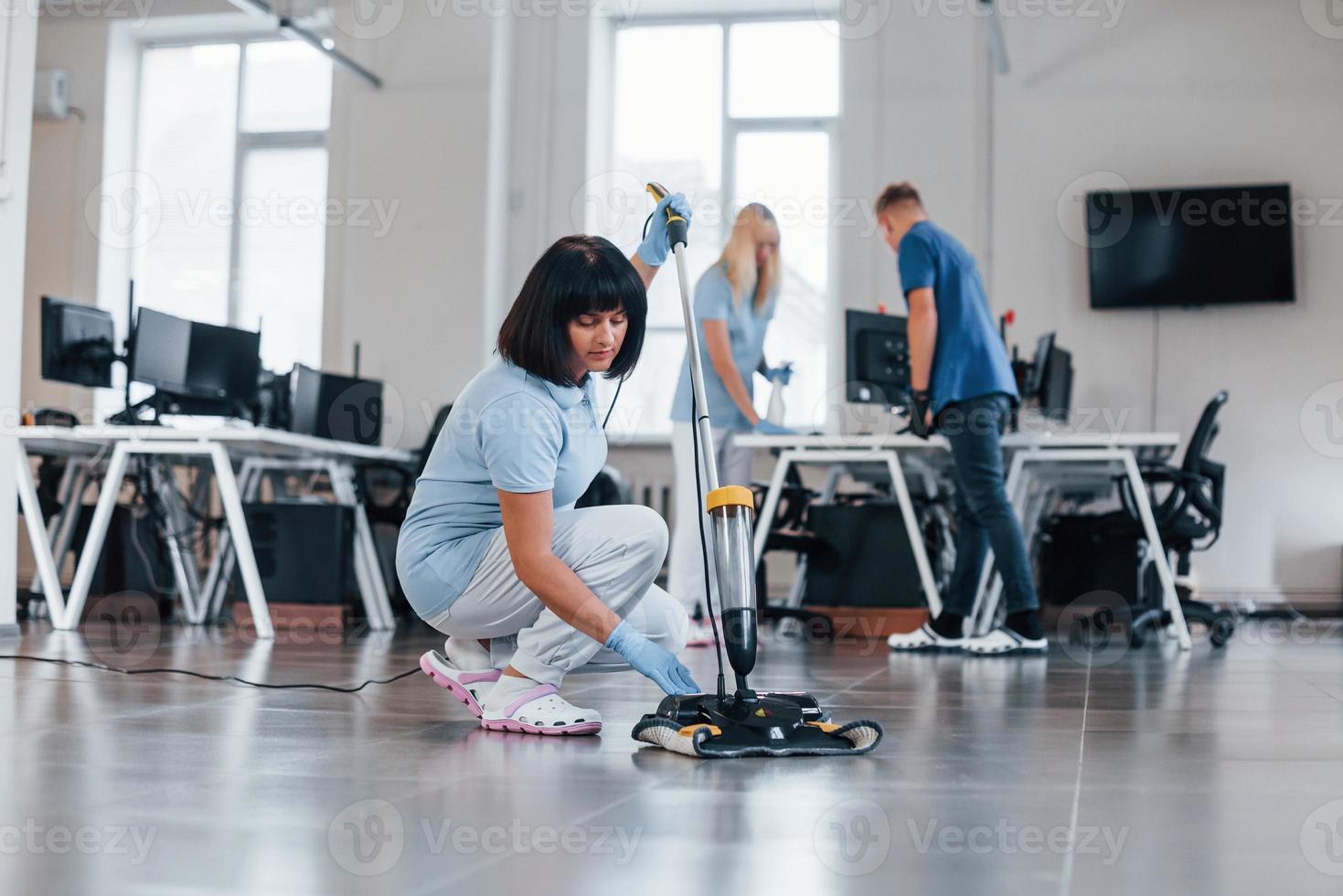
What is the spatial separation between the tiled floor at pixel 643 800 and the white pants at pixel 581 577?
0.14m

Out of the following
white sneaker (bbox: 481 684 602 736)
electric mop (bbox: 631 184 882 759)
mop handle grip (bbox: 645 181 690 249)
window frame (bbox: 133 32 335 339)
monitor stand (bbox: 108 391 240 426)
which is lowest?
white sneaker (bbox: 481 684 602 736)

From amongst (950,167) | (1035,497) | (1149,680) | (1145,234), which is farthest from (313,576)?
(1145,234)

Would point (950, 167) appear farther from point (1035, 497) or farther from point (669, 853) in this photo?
point (669, 853)

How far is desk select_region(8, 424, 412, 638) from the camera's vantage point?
4297 millimetres

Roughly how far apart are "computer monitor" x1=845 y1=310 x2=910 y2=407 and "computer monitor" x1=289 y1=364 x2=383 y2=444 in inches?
88.9

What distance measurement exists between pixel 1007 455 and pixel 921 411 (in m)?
0.53

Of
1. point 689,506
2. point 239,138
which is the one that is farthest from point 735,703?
point 239,138

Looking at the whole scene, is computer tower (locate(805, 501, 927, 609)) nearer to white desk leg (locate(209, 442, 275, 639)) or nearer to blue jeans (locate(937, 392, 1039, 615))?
blue jeans (locate(937, 392, 1039, 615))

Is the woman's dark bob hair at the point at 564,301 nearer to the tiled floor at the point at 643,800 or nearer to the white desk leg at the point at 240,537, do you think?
the tiled floor at the point at 643,800

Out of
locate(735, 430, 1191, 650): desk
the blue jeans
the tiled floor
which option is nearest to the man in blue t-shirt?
the blue jeans

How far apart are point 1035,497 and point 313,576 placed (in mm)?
2719

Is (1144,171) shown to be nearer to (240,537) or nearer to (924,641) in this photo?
(924,641)

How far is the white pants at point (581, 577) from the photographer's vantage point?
6.40ft

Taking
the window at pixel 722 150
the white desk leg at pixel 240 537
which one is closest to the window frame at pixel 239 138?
the window at pixel 722 150
